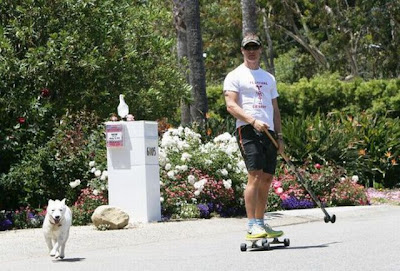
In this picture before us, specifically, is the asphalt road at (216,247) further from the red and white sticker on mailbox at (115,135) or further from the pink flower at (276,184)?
the pink flower at (276,184)

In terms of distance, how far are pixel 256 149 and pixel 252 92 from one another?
2.02 ft

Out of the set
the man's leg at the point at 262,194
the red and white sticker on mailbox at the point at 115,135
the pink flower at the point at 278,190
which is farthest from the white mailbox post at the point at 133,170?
the man's leg at the point at 262,194

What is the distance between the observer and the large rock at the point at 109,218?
13.6m

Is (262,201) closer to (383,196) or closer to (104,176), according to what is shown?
(104,176)

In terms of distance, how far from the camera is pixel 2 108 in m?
15.8

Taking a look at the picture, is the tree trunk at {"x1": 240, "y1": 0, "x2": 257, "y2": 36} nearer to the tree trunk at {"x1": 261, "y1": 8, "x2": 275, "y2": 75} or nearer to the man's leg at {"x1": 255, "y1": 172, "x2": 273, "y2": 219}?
the man's leg at {"x1": 255, "y1": 172, "x2": 273, "y2": 219}

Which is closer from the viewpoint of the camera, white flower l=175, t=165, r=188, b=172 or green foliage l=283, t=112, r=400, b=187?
white flower l=175, t=165, r=188, b=172

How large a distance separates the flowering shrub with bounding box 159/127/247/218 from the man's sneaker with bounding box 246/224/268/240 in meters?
4.66

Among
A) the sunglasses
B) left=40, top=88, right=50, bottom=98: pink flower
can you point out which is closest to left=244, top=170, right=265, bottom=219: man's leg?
the sunglasses

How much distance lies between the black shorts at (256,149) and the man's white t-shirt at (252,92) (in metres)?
0.11

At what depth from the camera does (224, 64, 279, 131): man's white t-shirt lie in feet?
34.8

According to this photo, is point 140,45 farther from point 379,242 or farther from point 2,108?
point 379,242

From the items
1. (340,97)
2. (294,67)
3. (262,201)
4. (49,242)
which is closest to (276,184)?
(262,201)

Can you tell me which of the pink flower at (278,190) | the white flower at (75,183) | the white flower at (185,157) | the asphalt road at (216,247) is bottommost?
the asphalt road at (216,247)
